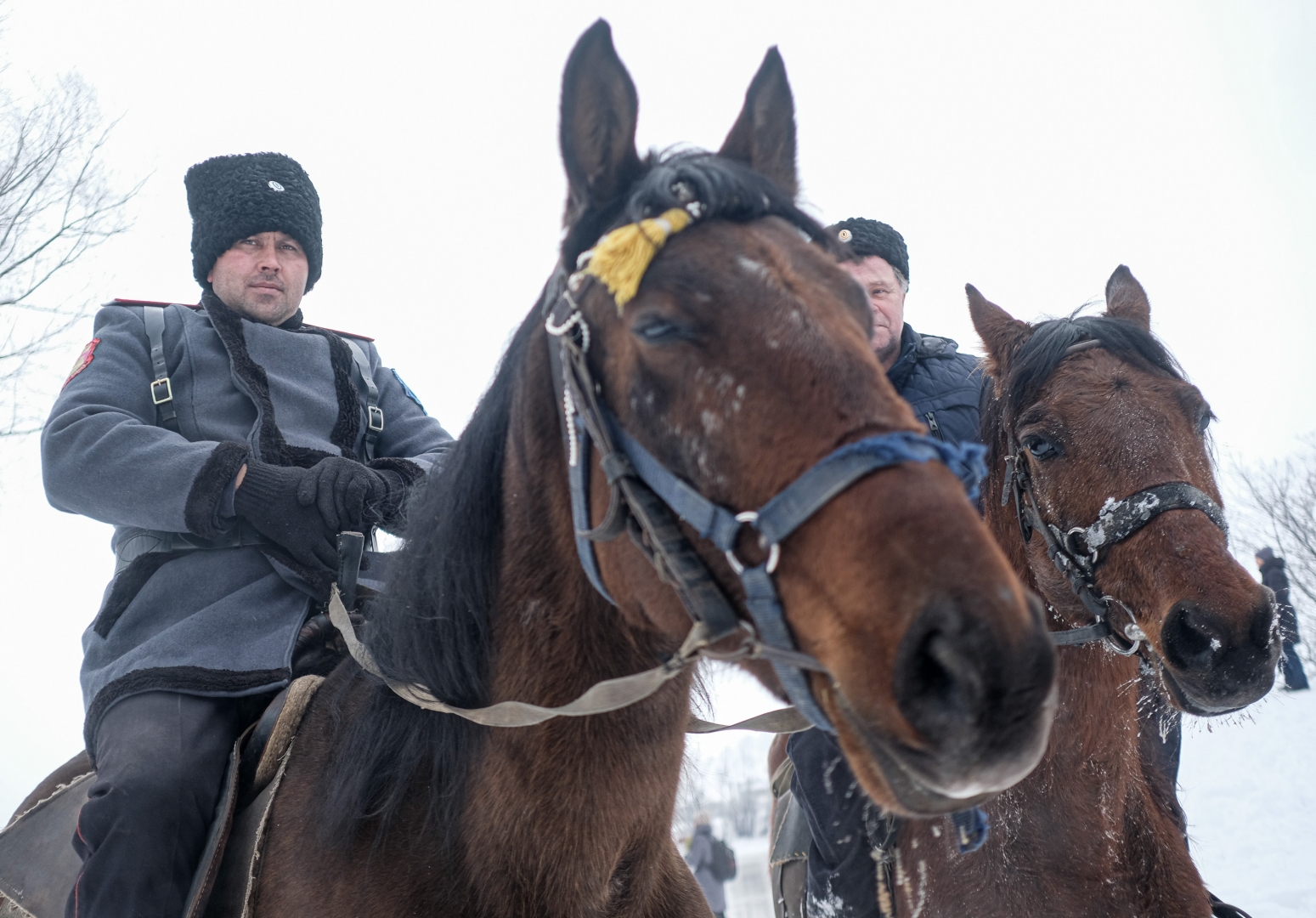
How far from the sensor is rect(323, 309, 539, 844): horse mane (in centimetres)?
233

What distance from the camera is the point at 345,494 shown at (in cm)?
295

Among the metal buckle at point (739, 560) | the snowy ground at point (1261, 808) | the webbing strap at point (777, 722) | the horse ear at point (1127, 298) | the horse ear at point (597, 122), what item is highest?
the horse ear at point (597, 122)

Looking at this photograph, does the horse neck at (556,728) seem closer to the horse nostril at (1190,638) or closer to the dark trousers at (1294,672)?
the horse nostril at (1190,638)

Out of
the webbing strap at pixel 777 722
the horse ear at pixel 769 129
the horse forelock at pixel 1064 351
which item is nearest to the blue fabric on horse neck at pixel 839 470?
the webbing strap at pixel 777 722

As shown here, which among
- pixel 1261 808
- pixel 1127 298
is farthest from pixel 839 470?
pixel 1261 808

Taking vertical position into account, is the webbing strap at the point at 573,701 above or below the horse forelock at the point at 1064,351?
below

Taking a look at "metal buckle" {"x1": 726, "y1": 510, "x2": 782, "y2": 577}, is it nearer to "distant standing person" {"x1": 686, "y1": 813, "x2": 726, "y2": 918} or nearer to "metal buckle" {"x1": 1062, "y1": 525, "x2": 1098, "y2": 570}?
"metal buckle" {"x1": 1062, "y1": 525, "x2": 1098, "y2": 570}

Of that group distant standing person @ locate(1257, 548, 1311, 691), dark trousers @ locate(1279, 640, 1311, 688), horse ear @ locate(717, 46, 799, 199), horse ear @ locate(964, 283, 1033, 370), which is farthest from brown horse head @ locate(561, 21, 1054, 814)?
dark trousers @ locate(1279, 640, 1311, 688)

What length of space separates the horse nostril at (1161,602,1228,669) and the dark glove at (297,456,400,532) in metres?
2.79

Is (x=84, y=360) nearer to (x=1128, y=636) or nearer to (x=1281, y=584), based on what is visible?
(x=1128, y=636)

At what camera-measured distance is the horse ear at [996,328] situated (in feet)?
13.3

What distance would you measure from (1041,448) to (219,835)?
10.7 feet

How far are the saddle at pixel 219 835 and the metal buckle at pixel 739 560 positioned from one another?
69.5 inches

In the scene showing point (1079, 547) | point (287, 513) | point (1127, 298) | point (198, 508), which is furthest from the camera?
point (1127, 298)
